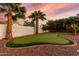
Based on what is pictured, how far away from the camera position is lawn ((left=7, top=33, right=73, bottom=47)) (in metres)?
2.01

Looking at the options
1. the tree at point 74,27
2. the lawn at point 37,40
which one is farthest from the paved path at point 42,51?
the tree at point 74,27

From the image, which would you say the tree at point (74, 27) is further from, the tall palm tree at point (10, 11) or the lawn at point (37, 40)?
the tall palm tree at point (10, 11)

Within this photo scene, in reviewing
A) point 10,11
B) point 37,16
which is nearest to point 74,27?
point 37,16

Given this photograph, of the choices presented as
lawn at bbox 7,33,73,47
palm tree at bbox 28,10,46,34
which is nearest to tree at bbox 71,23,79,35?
lawn at bbox 7,33,73,47

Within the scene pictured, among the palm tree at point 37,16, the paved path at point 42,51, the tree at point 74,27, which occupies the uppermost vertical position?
the palm tree at point 37,16

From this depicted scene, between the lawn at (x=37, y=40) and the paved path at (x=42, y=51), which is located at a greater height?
the lawn at (x=37, y=40)

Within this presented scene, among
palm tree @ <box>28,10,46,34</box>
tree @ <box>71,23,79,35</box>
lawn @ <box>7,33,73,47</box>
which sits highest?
palm tree @ <box>28,10,46,34</box>

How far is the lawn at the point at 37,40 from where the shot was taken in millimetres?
2014

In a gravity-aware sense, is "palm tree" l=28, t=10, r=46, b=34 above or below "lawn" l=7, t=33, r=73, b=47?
above

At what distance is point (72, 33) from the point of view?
204 cm

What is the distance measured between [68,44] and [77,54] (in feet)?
0.39

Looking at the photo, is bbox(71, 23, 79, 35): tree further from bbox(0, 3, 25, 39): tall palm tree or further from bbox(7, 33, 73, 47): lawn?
bbox(0, 3, 25, 39): tall palm tree

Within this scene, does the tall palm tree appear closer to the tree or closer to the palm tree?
the palm tree

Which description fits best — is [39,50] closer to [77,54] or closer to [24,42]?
[24,42]
